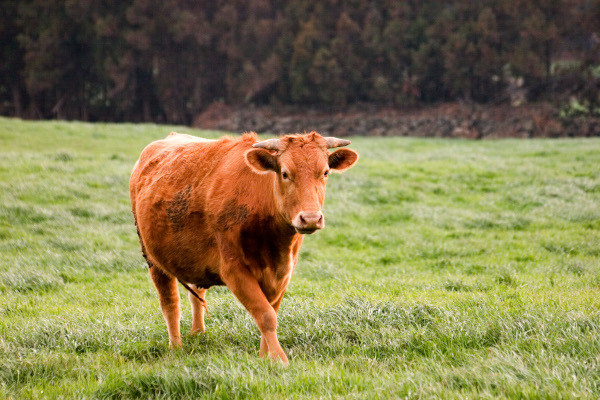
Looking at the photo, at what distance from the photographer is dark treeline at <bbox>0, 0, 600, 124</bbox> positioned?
1287 inches

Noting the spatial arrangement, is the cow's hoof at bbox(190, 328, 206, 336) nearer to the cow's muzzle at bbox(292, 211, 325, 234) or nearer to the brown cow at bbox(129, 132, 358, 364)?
the brown cow at bbox(129, 132, 358, 364)

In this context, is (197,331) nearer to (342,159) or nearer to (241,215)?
(241,215)

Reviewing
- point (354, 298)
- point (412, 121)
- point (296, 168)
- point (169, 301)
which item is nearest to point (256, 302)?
point (296, 168)

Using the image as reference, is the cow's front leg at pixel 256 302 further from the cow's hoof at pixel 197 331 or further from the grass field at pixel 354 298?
the cow's hoof at pixel 197 331

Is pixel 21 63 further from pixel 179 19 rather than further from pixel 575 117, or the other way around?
pixel 575 117

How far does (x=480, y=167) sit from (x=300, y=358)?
13.7m

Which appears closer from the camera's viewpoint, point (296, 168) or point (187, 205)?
point (296, 168)

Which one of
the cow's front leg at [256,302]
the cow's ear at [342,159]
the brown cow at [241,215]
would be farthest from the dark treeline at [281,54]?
the cow's front leg at [256,302]

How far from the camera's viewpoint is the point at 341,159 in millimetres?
4898

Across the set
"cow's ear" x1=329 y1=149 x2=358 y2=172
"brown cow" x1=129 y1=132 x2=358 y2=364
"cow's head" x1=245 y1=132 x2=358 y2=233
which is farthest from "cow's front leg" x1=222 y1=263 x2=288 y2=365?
"cow's ear" x1=329 y1=149 x2=358 y2=172

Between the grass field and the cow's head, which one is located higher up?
the cow's head

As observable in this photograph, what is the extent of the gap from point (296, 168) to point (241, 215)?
0.62m

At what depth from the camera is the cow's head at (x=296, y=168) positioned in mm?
4285

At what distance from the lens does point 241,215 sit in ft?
15.3
